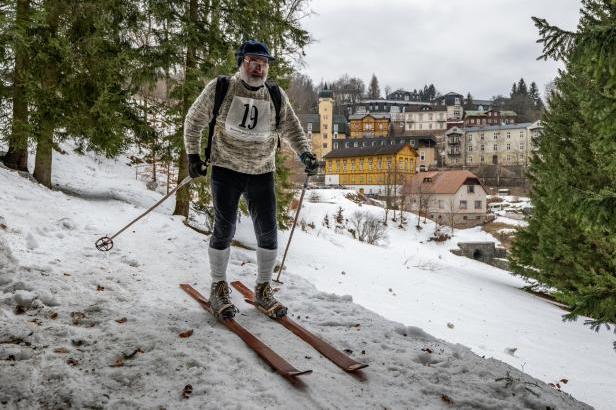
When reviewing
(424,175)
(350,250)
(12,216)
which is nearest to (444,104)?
(424,175)

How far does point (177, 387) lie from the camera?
2.70 metres

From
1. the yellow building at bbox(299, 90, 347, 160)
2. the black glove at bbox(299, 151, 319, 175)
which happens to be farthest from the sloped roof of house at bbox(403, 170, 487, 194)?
the black glove at bbox(299, 151, 319, 175)

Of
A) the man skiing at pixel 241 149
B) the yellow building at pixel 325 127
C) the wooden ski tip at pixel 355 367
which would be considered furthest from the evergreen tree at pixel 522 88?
the wooden ski tip at pixel 355 367

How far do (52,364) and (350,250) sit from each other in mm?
11794

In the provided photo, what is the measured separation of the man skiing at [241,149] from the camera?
409 centimetres

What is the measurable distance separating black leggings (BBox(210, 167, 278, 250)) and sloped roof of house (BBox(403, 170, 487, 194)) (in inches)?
1902

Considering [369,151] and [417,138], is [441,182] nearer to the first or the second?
[369,151]

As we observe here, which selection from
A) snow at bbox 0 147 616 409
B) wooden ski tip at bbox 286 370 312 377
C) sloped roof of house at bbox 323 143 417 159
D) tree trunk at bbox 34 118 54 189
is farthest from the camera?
sloped roof of house at bbox 323 143 417 159

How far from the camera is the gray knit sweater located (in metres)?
4.11

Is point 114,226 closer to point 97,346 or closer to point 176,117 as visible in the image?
point 176,117

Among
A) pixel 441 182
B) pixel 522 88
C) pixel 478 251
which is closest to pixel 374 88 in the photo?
pixel 522 88

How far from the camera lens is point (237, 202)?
4.22 m

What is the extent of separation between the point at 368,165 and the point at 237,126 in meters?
67.3

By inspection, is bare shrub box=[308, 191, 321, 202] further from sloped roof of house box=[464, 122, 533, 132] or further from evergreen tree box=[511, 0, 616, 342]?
sloped roof of house box=[464, 122, 533, 132]
